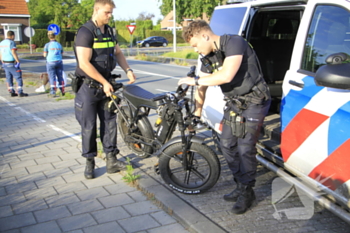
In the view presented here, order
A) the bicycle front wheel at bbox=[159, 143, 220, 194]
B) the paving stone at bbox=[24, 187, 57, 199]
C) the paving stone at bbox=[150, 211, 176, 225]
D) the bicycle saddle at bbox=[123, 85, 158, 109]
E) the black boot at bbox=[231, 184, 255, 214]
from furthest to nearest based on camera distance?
the bicycle saddle at bbox=[123, 85, 158, 109]
the paving stone at bbox=[24, 187, 57, 199]
the bicycle front wheel at bbox=[159, 143, 220, 194]
the black boot at bbox=[231, 184, 255, 214]
the paving stone at bbox=[150, 211, 176, 225]

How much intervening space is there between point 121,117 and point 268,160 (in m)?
2.30

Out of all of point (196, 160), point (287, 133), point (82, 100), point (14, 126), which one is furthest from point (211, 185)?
point (14, 126)

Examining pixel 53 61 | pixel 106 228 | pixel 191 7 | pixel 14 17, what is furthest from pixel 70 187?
pixel 14 17

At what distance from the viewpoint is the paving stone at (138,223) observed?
3370 mm

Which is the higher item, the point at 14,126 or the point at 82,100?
the point at 82,100

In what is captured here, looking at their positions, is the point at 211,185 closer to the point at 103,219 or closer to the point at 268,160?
the point at 268,160

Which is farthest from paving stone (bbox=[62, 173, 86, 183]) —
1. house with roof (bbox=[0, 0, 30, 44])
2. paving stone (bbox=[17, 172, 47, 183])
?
house with roof (bbox=[0, 0, 30, 44])

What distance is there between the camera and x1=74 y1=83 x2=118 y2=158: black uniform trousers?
457cm

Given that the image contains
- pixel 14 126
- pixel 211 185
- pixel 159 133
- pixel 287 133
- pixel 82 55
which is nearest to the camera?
pixel 287 133

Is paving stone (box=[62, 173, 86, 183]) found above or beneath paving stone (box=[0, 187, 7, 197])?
above

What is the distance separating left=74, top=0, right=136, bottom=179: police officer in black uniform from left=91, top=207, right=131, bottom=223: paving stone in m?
0.96

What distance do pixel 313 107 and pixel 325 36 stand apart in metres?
0.76

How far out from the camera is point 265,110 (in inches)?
141

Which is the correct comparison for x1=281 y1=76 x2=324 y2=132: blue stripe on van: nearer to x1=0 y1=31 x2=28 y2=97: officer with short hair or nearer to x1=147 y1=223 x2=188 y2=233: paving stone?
x1=147 y1=223 x2=188 y2=233: paving stone
